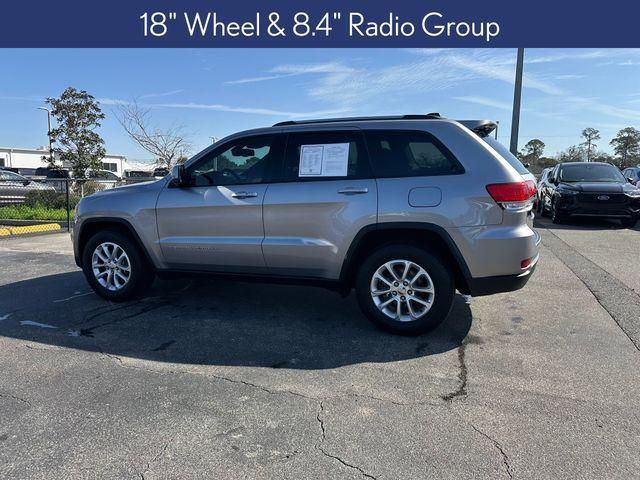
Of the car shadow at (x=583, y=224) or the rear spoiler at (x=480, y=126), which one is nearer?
the rear spoiler at (x=480, y=126)

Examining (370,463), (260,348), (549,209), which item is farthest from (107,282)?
(549,209)

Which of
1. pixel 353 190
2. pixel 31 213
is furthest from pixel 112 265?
pixel 31 213

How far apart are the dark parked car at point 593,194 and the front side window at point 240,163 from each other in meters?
9.91

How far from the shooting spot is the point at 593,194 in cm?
1177

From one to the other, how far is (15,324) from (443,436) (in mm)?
4242

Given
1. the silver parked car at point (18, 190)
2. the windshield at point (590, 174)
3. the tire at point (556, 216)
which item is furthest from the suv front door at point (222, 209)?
the silver parked car at point (18, 190)

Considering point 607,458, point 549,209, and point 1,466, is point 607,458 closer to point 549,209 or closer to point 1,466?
point 1,466

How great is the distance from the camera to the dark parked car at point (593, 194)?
459 inches

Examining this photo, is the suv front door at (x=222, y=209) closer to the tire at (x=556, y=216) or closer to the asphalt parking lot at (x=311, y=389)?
the asphalt parking lot at (x=311, y=389)

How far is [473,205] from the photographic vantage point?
4.02 meters

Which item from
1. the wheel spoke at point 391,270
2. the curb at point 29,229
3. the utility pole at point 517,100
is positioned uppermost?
the utility pole at point 517,100

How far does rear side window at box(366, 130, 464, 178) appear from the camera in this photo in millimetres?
4172

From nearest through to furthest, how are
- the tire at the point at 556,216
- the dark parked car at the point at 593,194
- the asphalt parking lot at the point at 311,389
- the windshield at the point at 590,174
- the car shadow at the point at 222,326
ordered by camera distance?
the asphalt parking lot at the point at 311,389 → the car shadow at the point at 222,326 → the dark parked car at the point at 593,194 → the tire at the point at 556,216 → the windshield at the point at 590,174

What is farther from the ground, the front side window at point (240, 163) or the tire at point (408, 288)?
the front side window at point (240, 163)
